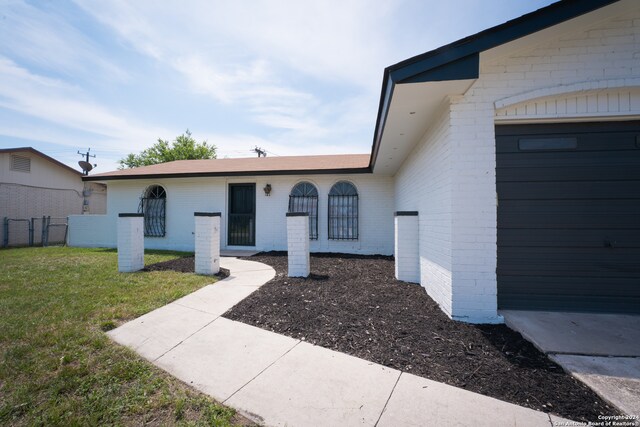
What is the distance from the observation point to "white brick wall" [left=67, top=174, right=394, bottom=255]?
916 centimetres

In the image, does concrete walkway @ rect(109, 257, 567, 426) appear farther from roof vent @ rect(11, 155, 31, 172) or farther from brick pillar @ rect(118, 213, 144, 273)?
roof vent @ rect(11, 155, 31, 172)

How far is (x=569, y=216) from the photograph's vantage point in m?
3.76

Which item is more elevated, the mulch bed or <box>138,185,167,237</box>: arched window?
<box>138,185,167,237</box>: arched window

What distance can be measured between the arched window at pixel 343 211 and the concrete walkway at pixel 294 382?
6.10 m

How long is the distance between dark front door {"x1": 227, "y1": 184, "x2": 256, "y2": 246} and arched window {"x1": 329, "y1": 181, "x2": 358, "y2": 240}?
115 inches

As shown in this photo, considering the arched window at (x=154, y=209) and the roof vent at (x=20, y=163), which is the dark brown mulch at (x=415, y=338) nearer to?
the arched window at (x=154, y=209)

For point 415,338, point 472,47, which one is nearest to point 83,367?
point 415,338

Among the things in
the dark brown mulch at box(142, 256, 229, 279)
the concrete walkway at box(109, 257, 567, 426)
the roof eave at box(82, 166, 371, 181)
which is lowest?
the concrete walkway at box(109, 257, 567, 426)

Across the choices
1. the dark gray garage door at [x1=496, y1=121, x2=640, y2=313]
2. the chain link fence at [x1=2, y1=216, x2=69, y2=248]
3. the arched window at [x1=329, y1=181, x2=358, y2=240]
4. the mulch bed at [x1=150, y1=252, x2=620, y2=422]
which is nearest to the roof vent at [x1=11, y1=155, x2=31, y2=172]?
the chain link fence at [x1=2, y1=216, x2=69, y2=248]

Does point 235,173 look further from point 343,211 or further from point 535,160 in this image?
point 535,160

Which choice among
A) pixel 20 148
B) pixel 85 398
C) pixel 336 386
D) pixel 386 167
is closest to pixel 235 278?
pixel 85 398

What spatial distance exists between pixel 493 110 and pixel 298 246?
4.11 m

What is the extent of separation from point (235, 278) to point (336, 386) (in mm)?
3853

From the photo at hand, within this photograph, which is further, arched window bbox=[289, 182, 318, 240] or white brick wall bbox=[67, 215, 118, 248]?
white brick wall bbox=[67, 215, 118, 248]
